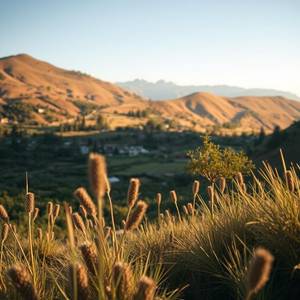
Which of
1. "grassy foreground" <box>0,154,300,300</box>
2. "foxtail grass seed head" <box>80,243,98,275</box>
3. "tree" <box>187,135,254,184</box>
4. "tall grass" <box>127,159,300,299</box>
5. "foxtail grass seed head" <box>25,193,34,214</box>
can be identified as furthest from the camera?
"tree" <box>187,135,254,184</box>

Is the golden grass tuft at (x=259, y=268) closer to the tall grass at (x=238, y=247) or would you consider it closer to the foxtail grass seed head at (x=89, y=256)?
the foxtail grass seed head at (x=89, y=256)

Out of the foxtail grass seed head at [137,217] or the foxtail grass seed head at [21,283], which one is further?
the foxtail grass seed head at [137,217]

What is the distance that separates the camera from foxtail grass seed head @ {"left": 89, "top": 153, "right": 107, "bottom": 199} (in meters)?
2.05

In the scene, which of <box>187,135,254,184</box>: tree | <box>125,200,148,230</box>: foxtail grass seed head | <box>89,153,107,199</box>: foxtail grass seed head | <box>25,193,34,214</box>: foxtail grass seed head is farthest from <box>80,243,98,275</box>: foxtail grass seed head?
<box>187,135,254,184</box>: tree

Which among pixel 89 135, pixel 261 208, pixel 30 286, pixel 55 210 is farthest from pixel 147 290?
pixel 89 135

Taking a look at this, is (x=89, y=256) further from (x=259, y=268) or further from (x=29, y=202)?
(x=259, y=268)

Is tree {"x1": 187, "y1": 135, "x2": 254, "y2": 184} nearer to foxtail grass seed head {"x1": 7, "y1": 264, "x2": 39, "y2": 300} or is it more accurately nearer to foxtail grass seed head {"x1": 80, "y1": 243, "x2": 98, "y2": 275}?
foxtail grass seed head {"x1": 80, "y1": 243, "x2": 98, "y2": 275}

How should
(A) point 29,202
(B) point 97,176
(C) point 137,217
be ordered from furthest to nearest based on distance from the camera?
(A) point 29,202 < (C) point 137,217 < (B) point 97,176

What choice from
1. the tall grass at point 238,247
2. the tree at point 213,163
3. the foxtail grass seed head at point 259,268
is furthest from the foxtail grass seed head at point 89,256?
the tree at point 213,163

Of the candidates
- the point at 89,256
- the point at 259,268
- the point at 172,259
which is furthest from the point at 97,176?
the point at 172,259

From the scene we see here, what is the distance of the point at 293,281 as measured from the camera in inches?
164

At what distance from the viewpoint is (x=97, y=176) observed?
6.92 feet

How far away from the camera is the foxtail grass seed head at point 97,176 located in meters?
2.05

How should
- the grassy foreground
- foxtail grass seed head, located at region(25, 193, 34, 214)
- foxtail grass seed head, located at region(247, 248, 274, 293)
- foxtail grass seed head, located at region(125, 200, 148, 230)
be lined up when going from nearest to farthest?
foxtail grass seed head, located at region(247, 248, 274, 293), the grassy foreground, foxtail grass seed head, located at region(125, 200, 148, 230), foxtail grass seed head, located at region(25, 193, 34, 214)
